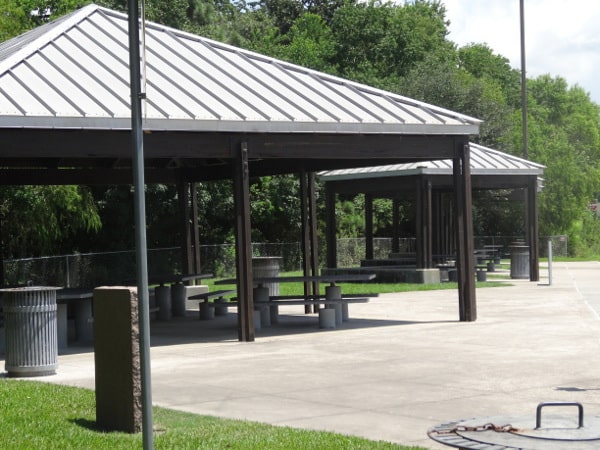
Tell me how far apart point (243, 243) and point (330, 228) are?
18133 mm

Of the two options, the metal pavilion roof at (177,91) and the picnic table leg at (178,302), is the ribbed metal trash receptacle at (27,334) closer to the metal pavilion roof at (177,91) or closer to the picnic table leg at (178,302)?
the metal pavilion roof at (177,91)

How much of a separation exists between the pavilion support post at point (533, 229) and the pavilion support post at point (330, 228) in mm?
6269

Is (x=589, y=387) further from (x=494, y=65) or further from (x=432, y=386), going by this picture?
(x=494, y=65)

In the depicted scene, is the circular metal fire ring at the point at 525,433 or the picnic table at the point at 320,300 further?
the picnic table at the point at 320,300

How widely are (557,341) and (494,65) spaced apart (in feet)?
248

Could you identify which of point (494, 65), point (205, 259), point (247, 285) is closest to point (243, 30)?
point (494, 65)

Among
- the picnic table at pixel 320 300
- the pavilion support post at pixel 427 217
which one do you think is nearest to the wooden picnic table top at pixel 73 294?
the picnic table at pixel 320 300

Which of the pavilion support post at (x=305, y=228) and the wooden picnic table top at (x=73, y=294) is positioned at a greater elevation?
the pavilion support post at (x=305, y=228)

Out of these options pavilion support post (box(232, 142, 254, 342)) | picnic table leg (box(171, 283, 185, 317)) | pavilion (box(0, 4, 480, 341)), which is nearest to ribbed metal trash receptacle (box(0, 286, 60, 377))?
pavilion (box(0, 4, 480, 341))

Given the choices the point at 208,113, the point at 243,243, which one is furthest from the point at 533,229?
the point at 208,113

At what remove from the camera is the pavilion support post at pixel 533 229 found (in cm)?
3450

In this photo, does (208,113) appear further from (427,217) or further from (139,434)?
(427,217)

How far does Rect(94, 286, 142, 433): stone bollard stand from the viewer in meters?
9.57

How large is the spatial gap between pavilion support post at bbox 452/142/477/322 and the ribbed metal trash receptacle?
879 centimetres
